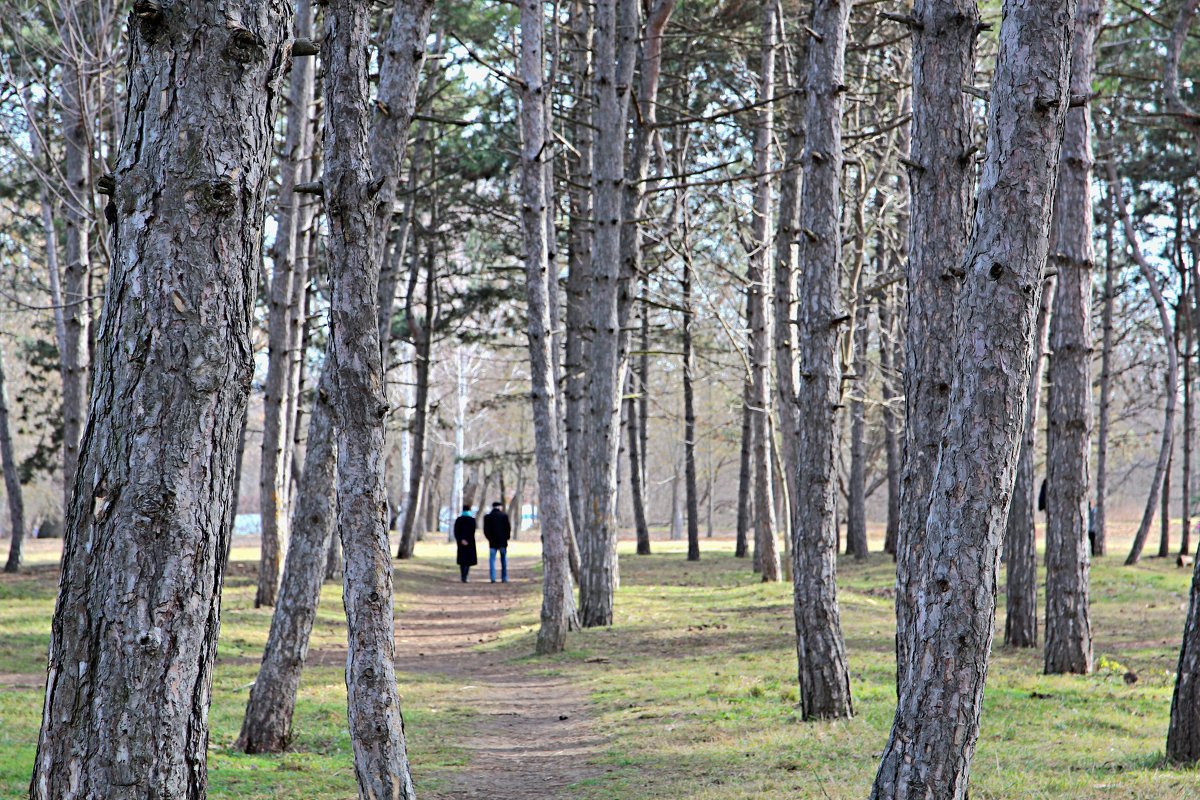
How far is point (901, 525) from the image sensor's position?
6465mm

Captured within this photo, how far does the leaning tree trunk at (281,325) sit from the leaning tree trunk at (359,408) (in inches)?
343

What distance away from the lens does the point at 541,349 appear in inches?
487

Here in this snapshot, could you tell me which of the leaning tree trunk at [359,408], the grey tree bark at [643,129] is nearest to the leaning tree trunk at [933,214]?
the leaning tree trunk at [359,408]

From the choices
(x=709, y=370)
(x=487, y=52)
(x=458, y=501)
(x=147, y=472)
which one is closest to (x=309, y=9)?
(x=487, y=52)

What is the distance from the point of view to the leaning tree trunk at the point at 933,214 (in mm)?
6504

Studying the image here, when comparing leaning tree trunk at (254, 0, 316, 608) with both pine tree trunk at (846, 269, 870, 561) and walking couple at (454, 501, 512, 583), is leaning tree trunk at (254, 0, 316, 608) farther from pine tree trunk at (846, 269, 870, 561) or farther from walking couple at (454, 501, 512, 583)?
pine tree trunk at (846, 269, 870, 561)

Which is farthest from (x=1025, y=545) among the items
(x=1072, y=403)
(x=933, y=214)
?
(x=933, y=214)

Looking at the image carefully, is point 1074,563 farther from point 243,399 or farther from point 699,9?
point 699,9

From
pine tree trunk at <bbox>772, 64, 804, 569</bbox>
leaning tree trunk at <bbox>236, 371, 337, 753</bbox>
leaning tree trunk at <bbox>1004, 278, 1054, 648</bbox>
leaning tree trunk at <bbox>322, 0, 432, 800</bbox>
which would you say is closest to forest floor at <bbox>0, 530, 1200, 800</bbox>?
leaning tree trunk at <bbox>236, 371, 337, 753</bbox>

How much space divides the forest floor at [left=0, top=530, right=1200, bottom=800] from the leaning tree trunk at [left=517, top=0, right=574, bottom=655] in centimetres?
67

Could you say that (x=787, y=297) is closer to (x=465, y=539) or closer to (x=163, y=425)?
(x=465, y=539)

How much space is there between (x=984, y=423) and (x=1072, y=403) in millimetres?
6251

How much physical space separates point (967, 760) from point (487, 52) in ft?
59.7

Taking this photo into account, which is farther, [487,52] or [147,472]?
[487,52]
